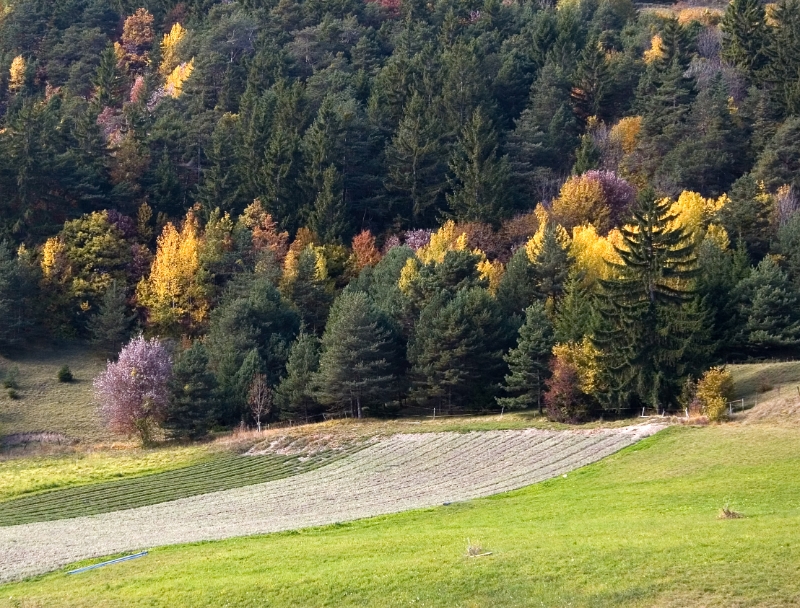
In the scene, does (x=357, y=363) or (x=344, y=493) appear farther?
(x=357, y=363)

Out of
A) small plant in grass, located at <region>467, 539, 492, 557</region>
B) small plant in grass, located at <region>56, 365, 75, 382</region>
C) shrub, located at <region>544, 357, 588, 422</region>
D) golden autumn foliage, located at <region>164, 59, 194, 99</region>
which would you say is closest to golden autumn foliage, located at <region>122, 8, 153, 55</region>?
golden autumn foliage, located at <region>164, 59, 194, 99</region>

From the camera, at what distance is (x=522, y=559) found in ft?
77.8

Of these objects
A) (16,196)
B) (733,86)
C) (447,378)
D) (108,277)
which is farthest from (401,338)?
(733,86)

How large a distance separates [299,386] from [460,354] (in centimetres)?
1047

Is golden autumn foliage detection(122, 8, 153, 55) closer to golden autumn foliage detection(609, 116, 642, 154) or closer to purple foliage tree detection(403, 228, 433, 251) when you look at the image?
purple foliage tree detection(403, 228, 433, 251)

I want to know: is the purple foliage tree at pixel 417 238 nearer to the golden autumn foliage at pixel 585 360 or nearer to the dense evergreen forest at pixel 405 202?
the dense evergreen forest at pixel 405 202

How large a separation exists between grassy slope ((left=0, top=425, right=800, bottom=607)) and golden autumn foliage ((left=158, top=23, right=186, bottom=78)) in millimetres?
100285

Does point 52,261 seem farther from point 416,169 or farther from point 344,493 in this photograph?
point 344,493

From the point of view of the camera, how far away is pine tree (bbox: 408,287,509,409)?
207ft

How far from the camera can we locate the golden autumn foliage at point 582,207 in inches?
3423

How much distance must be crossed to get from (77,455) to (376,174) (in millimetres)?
48508

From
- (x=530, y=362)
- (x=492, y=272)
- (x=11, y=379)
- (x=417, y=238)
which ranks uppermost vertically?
(x=417, y=238)

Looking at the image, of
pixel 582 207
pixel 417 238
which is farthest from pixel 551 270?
pixel 417 238

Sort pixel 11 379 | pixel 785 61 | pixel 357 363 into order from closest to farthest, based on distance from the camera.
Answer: pixel 357 363 → pixel 11 379 → pixel 785 61
